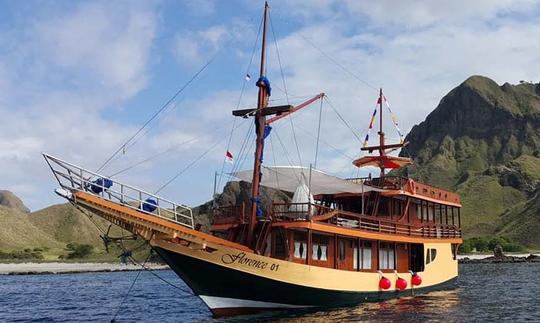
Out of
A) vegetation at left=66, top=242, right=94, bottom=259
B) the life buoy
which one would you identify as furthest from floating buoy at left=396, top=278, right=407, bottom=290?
vegetation at left=66, top=242, right=94, bottom=259

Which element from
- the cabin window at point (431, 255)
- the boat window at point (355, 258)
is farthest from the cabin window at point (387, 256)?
the cabin window at point (431, 255)

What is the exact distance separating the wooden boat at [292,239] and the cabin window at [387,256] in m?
0.06

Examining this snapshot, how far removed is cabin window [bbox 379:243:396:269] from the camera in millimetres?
32188

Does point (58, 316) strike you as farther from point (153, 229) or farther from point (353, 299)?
point (353, 299)

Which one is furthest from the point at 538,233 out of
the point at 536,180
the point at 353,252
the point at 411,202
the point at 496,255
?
the point at 353,252

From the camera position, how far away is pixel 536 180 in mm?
178000

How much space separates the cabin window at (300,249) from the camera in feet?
88.5

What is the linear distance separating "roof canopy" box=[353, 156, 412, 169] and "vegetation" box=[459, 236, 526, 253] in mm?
85731

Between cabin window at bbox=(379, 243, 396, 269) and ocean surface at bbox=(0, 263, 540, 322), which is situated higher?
cabin window at bbox=(379, 243, 396, 269)

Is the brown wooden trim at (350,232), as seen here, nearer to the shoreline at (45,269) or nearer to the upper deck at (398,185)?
the upper deck at (398,185)

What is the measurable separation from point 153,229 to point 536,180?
179 m

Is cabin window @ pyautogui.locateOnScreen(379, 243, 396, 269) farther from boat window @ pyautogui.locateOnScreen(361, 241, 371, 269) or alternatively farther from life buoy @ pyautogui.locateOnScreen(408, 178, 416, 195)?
life buoy @ pyautogui.locateOnScreen(408, 178, 416, 195)

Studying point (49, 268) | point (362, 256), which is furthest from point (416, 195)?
point (49, 268)

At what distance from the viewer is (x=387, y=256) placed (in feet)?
107
